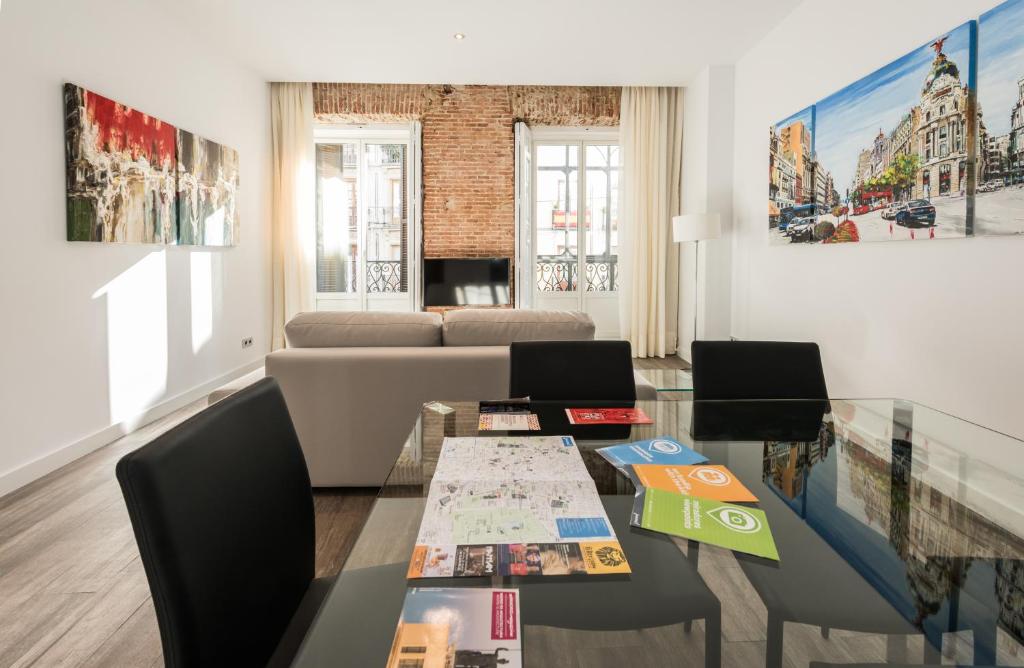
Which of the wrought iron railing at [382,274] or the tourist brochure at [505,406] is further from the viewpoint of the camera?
the wrought iron railing at [382,274]

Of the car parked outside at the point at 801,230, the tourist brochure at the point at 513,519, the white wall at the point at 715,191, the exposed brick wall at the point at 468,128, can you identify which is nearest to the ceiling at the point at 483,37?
the white wall at the point at 715,191

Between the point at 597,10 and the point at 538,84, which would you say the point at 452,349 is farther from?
the point at 538,84

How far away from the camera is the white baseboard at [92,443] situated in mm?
2889

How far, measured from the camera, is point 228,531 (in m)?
0.94

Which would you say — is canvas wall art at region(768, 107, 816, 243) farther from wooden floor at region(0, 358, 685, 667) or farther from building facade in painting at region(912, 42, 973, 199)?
wooden floor at region(0, 358, 685, 667)

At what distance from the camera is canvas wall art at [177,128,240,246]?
14.5 ft

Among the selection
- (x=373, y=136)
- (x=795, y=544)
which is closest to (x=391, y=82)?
(x=373, y=136)

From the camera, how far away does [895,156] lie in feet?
10.7

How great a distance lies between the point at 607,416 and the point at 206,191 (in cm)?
426

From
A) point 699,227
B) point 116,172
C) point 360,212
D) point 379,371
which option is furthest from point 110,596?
point 360,212

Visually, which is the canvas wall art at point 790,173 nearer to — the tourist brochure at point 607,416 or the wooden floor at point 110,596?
the tourist brochure at point 607,416

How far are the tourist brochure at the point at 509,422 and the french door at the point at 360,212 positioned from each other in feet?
18.0

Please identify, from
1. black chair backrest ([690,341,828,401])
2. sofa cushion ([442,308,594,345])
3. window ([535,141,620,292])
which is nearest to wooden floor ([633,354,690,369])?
window ([535,141,620,292])

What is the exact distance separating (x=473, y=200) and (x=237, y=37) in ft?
8.79
